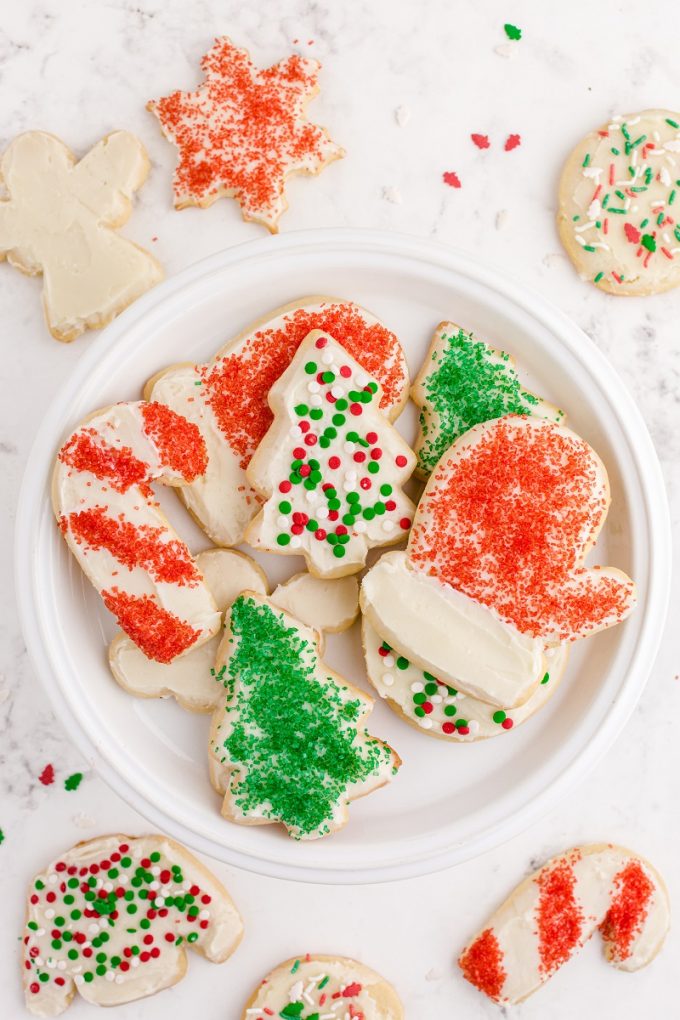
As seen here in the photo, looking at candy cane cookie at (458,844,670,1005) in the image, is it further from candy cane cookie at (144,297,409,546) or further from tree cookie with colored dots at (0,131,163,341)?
tree cookie with colored dots at (0,131,163,341)

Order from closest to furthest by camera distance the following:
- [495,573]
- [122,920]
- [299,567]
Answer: [495,573] → [299,567] → [122,920]

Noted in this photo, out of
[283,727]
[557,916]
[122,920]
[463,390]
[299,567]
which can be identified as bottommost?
[122,920]

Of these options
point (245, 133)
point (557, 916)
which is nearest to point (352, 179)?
point (245, 133)

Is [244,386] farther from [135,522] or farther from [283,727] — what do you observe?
[283,727]

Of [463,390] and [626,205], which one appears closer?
[463,390]

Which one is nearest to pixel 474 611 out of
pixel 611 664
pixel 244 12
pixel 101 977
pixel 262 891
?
pixel 611 664

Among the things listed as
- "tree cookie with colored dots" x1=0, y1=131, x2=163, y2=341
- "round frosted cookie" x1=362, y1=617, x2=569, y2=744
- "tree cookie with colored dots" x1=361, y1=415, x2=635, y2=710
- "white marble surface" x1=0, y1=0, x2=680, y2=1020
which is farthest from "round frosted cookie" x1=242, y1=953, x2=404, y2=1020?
"tree cookie with colored dots" x1=0, y1=131, x2=163, y2=341

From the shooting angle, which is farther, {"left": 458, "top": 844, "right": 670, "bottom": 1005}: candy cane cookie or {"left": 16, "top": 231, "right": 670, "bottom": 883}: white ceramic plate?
{"left": 458, "top": 844, "right": 670, "bottom": 1005}: candy cane cookie
